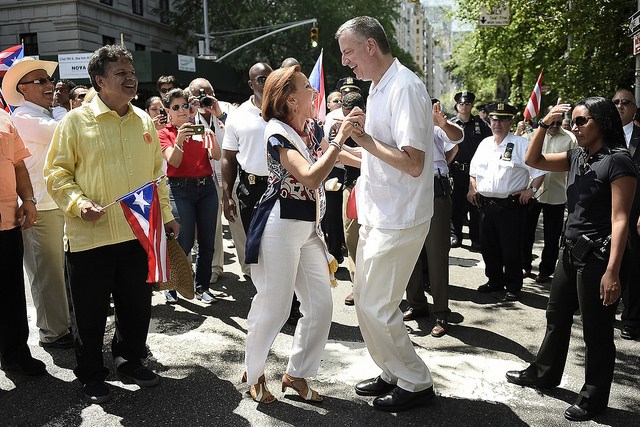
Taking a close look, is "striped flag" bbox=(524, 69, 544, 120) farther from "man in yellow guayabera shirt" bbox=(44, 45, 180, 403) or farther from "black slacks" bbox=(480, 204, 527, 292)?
"man in yellow guayabera shirt" bbox=(44, 45, 180, 403)

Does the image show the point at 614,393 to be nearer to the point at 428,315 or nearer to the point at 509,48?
the point at 428,315

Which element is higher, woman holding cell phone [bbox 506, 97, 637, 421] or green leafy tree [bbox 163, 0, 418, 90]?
green leafy tree [bbox 163, 0, 418, 90]

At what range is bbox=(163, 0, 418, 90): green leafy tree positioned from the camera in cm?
3002

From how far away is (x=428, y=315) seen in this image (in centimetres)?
579

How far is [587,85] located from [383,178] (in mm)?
12918

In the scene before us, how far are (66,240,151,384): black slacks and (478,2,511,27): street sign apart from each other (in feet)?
45.7

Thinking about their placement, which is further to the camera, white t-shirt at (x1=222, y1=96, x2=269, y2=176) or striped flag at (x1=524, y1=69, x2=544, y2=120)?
striped flag at (x1=524, y1=69, x2=544, y2=120)

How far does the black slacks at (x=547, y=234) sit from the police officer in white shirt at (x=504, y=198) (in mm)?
731

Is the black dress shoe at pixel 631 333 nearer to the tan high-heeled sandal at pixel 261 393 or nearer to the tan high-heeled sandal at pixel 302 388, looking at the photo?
the tan high-heeled sandal at pixel 302 388

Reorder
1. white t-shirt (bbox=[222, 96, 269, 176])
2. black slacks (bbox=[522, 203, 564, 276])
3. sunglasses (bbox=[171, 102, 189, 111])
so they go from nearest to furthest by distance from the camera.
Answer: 1. white t-shirt (bbox=[222, 96, 269, 176])
2. sunglasses (bbox=[171, 102, 189, 111])
3. black slacks (bbox=[522, 203, 564, 276])

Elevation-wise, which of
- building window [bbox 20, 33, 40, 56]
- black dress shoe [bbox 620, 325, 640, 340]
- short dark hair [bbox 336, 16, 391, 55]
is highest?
building window [bbox 20, 33, 40, 56]

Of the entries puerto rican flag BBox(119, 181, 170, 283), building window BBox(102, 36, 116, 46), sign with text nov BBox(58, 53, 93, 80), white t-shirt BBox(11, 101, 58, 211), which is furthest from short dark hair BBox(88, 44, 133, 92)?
building window BBox(102, 36, 116, 46)

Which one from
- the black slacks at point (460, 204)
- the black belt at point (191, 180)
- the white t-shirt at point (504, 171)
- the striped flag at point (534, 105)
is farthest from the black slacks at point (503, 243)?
the black belt at point (191, 180)

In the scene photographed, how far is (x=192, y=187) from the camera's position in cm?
607
